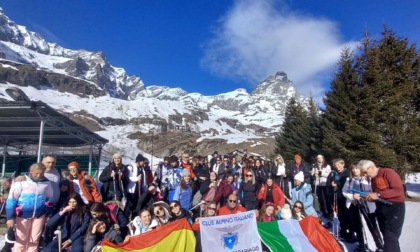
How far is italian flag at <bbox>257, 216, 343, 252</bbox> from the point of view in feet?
18.5

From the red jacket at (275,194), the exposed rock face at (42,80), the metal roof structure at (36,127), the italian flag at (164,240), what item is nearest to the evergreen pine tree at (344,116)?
the red jacket at (275,194)

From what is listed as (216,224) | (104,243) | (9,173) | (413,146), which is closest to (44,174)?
(104,243)

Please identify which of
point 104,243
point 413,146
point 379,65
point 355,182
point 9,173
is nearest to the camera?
point 104,243

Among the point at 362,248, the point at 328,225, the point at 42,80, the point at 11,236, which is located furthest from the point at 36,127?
the point at 42,80

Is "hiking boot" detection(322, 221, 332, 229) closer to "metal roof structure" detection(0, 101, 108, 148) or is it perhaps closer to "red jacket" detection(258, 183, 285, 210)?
"red jacket" detection(258, 183, 285, 210)

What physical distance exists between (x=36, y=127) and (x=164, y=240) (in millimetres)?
14166

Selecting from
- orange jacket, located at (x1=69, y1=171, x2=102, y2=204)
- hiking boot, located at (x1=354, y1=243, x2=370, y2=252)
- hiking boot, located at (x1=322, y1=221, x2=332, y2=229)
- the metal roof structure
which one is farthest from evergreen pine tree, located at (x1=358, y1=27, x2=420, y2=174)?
the metal roof structure

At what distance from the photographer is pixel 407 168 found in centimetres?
1369

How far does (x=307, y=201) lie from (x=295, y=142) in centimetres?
1938

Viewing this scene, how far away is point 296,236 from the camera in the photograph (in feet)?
19.1

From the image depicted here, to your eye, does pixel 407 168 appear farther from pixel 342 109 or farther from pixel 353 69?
pixel 353 69

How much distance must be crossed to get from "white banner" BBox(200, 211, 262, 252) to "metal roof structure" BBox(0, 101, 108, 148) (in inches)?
371

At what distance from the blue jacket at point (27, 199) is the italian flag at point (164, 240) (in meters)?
1.25

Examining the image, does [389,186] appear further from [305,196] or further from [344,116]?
[344,116]
